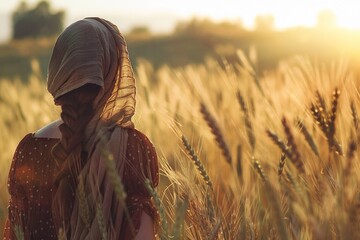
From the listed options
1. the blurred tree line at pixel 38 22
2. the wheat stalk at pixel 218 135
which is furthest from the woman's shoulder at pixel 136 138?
the blurred tree line at pixel 38 22

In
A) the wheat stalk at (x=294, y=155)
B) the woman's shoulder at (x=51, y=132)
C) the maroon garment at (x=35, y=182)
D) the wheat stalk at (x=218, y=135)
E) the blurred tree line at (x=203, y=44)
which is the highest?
the wheat stalk at (x=218, y=135)

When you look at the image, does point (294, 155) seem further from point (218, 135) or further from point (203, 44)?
point (203, 44)

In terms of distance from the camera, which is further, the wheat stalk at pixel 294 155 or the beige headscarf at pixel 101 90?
the beige headscarf at pixel 101 90

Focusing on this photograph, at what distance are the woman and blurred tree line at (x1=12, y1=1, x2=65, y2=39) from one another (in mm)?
31539

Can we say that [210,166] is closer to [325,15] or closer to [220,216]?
[220,216]

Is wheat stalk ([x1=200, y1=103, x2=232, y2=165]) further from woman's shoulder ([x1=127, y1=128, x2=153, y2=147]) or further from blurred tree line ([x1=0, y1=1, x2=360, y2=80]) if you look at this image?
blurred tree line ([x1=0, y1=1, x2=360, y2=80])

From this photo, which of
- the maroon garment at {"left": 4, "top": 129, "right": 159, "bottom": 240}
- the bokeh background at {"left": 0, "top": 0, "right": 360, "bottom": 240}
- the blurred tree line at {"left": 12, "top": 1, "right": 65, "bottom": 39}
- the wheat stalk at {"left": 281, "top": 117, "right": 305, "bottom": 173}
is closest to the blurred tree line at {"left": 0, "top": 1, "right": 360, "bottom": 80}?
the blurred tree line at {"left": 12, "top": 1, "right": 65, "bottom": 39}

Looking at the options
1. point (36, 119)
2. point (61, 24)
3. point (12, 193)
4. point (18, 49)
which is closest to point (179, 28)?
point (18, 49)

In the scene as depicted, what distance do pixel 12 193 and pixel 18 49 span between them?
74.9 feet

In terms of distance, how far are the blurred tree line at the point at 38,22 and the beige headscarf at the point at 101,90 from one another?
31536 mm

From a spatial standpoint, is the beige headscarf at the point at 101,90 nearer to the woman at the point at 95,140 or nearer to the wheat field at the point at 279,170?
the woman at the point at 95,140

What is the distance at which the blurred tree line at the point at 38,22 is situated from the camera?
107 ft

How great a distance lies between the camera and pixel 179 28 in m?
26.2

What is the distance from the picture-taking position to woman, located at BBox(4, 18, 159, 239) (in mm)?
1570
